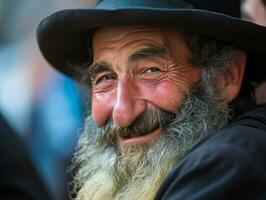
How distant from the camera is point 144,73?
3.73m

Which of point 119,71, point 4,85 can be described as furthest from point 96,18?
point 4,85

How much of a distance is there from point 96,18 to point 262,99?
145 centimetres

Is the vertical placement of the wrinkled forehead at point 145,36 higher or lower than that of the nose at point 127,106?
higher

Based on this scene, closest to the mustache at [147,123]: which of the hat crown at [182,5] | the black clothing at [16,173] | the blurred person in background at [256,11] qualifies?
the hat crown at [182,5]

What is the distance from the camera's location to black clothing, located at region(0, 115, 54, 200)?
2695 mm

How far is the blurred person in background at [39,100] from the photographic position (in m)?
5.96

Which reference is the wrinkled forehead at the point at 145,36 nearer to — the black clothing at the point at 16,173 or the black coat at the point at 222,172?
the black coat at the point at 222,172

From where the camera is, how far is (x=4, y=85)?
6.57m

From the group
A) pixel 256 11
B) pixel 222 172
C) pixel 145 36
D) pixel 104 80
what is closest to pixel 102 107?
pixel 104 80

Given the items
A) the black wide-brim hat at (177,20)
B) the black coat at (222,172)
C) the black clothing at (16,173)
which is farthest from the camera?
the black wide-brim hat at (177,20)

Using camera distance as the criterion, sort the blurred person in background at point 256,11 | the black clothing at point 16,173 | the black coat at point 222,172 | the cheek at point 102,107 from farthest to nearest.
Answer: the blurred person in background at point 256,11, the cheek at point 102,107, the black coat at point 222,172, the black clothing at point 16,173

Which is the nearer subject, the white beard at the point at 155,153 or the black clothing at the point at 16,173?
the black clothing at the point at 16,173

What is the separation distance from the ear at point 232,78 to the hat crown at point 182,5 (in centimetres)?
20

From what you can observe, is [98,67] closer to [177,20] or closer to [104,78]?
[104,78]
